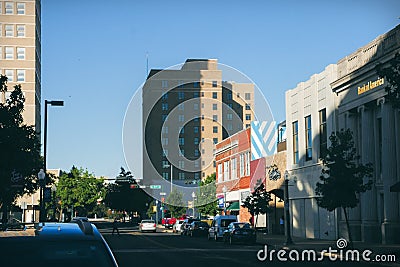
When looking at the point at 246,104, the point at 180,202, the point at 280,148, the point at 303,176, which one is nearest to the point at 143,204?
the point at 180,202

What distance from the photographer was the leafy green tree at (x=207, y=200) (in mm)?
90250

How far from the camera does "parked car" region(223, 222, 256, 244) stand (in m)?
43.9

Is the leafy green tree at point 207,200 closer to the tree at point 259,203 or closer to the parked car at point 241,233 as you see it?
the tree at point 259,203

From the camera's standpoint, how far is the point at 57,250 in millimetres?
6430

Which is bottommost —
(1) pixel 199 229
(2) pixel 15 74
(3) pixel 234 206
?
(1) pixel 199 229

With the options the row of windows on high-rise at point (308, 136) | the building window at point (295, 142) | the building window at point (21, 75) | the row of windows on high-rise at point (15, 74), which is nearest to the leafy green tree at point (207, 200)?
the building window at point (21, 75)

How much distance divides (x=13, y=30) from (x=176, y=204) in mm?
38045

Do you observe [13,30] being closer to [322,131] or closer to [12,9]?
[12,9]

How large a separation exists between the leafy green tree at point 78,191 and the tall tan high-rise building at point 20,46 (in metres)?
11.1

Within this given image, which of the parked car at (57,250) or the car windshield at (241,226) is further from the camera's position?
the car windshield at (241,226)

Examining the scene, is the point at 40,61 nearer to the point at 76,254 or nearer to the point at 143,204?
the point at 143,204

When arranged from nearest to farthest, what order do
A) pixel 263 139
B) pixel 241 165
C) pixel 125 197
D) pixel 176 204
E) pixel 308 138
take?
pixel 308 138 < pixel 263 139 < pixel 241 165 < pixel 176 204 < pixel 125 197

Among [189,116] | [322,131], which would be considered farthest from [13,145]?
[189,116]

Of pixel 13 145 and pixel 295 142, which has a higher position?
pixel 295 142
